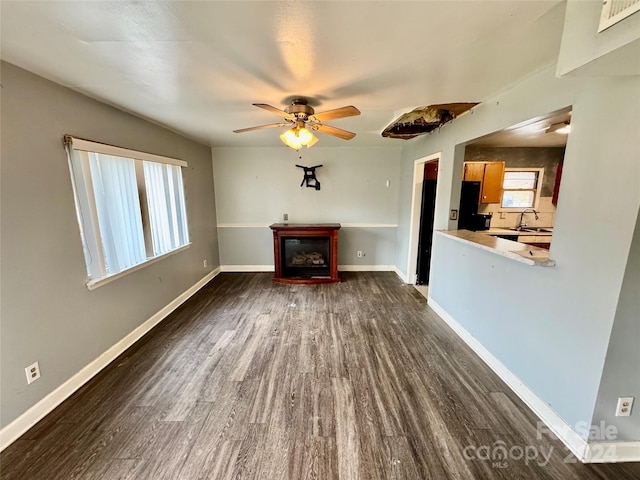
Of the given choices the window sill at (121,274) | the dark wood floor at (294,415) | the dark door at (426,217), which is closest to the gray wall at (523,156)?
the dark door at (426,217)

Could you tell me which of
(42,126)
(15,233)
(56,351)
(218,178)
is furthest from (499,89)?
(218,178)

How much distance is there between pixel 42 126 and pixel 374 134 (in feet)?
10.7

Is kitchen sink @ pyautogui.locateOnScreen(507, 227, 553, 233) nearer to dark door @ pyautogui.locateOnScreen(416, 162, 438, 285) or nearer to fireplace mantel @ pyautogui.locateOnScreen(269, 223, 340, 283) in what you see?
dark door @ pyautogui.locateOnScreen(416, 162, 438, 285)

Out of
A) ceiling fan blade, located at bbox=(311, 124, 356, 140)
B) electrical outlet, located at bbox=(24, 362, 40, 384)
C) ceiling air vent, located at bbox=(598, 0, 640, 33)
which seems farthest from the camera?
ceiling fan blade, located at bbox=(311, 124, 356, 140)

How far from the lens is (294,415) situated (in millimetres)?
1757

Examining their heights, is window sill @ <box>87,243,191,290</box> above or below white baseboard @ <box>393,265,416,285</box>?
above

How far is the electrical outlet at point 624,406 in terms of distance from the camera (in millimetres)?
1406

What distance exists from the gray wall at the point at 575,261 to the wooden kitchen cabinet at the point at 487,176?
177 cm

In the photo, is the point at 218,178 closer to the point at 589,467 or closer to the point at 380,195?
the point at 380,195

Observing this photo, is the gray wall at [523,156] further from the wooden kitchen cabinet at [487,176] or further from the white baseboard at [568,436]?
the white baseboard at [568,436]

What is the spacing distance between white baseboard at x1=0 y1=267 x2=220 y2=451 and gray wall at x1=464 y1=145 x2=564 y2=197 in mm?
5013

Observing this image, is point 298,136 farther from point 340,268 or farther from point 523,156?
point 523,156

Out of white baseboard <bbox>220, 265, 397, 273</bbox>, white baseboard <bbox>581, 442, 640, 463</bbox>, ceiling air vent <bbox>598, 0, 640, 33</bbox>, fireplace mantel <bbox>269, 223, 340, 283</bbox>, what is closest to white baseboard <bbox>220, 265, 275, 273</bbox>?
white baseboard <bbox>220, 265, 397, 273</bbox>

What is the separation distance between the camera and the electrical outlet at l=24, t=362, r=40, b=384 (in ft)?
5.44
